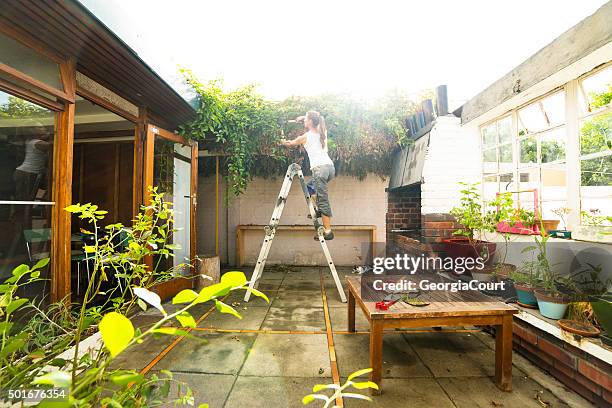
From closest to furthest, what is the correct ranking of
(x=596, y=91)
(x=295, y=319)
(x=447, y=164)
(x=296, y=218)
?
(x=596, y=91)
(x=295, y=319)
(x=447, y=164)
(x=296, y=218)

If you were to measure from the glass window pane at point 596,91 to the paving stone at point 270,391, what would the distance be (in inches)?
115

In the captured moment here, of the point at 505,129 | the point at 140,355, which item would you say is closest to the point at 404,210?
the point at 505,129

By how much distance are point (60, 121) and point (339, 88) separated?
11.9ft

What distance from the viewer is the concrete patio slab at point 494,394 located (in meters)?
1.81

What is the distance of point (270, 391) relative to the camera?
1934mm

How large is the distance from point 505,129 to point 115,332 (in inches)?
157

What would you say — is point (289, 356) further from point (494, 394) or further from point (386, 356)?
point (494, 394)

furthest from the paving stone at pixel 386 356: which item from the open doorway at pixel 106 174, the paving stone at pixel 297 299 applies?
the open doorway at pixel 106 174

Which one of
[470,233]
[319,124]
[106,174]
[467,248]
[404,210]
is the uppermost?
[319,124]

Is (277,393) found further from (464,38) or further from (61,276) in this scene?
(464,38)

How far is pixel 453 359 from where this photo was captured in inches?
92.2

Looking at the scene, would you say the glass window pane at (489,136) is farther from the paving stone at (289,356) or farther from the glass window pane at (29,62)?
the glass window pane at (29,62)

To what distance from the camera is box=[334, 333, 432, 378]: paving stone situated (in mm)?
2160

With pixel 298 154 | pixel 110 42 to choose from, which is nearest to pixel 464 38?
pixel 298 154
